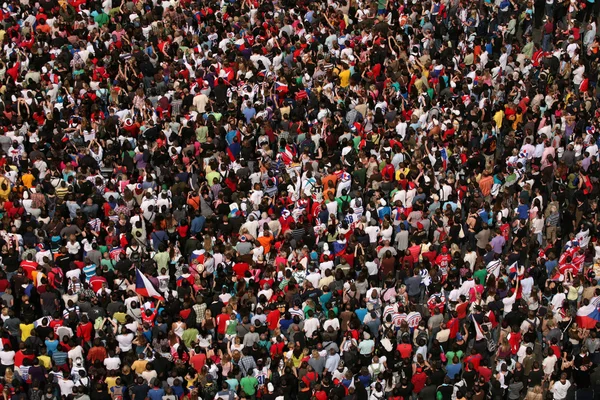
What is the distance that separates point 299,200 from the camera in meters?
31.3

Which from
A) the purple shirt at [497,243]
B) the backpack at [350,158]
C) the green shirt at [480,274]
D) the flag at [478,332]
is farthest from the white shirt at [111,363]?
the backpack at [350,158]

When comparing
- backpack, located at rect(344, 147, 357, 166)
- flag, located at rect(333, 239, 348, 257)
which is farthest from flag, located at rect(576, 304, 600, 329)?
backpack, located at rect(344, 147, 357, 166)

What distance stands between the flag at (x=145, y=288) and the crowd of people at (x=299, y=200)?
0.05 meters

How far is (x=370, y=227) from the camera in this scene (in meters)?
30.6

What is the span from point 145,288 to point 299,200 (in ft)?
14.9

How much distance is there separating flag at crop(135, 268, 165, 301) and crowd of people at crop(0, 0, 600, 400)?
A: 48 mm

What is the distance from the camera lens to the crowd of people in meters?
27.1

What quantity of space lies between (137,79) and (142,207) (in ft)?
20.9

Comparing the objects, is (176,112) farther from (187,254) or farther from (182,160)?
(187,254)

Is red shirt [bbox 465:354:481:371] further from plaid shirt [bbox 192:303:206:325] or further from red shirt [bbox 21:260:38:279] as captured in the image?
red shirt [bbox 21:260:38:279]

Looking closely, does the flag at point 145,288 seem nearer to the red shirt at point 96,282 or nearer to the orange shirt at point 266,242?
the red shirt at point 96,282

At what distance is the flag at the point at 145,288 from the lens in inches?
1128

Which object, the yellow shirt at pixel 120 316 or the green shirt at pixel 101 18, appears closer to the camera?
the yellow shirt at pixel 120 316

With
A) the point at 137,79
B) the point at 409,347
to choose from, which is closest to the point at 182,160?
the point at 137,79
